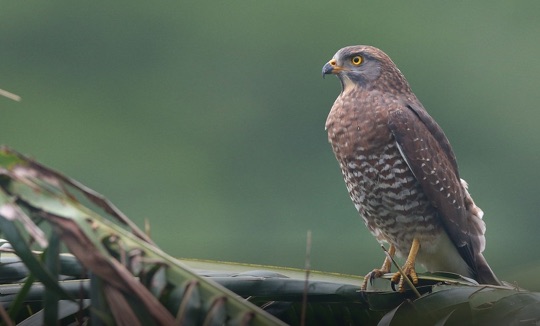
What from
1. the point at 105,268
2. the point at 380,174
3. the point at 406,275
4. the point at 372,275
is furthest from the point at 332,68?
the point at 105,268

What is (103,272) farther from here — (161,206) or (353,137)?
(161,206)

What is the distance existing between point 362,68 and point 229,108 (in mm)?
11968

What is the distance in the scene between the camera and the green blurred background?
12.8 m

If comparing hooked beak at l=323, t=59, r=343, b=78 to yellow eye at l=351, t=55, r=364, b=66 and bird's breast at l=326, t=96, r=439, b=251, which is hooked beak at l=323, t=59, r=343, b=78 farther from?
bird's breast at l=326, t=96, r=439, b=251

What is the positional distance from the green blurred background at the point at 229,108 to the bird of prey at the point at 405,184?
7181 millimetres

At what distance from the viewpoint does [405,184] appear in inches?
137

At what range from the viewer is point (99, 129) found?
15.5m

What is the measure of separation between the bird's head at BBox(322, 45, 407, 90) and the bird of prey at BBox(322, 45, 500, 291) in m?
0.08

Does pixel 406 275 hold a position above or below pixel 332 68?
below

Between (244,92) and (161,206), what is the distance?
9.87 feet

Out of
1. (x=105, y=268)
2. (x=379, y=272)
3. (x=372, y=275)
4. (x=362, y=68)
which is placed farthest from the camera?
(x=362, y=68)

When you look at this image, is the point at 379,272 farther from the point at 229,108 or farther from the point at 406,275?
the point at 229,108

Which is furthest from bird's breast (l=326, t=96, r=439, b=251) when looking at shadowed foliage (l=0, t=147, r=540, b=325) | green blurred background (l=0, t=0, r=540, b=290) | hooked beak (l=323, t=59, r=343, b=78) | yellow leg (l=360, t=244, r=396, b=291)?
green blurred background (l=0, t=0, r=540, b=290)

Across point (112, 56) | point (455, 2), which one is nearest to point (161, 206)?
point (112, 56)
